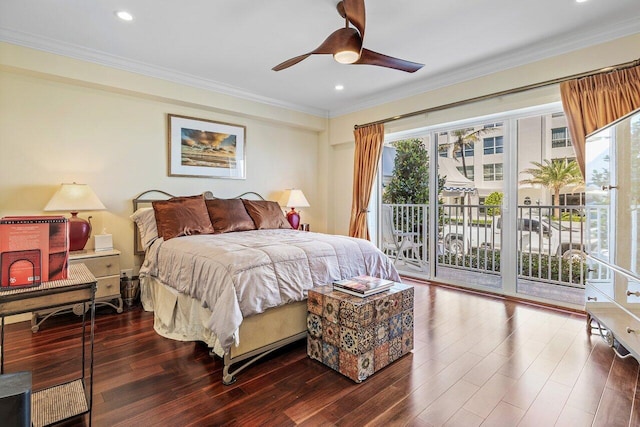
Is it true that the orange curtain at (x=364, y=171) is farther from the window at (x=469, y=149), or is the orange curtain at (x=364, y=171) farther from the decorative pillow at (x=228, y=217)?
the decorative pillow at (x=228, y=217)

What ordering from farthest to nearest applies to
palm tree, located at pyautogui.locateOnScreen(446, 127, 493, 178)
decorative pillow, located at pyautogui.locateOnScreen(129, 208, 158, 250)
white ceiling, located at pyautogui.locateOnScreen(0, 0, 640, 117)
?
palm tree, located at pyautogui.locateOnScreen(446, 127, 493, 178) < decorative pillow, located at pyautogui.locateOnScreen(129, 208, 158, 250) < white ceiling, located at pyautogui.locateOnScreen(0, 0, 640, 117)

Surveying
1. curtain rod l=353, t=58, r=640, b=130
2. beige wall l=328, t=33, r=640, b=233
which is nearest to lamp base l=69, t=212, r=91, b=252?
beige wall l=328, t=33, r=640, b=233

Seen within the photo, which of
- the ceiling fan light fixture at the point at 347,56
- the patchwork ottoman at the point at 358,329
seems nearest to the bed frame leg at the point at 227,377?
the patchwork ottoman at the point at 358,329

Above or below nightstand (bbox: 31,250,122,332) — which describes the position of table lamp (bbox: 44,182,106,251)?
above

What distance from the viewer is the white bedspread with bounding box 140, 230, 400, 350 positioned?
1.98 meters

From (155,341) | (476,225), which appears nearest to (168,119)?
(155,341)

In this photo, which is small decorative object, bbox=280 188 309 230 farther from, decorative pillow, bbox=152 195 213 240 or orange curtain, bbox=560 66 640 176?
orange curtain, bbox=560 66 640 176

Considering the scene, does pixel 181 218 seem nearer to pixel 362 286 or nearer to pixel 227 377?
pixel 227 377

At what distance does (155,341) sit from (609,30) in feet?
14.9

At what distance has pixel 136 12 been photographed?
255cm

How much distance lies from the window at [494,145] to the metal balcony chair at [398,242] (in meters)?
1.59

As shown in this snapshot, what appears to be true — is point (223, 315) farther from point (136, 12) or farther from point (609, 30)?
point (609, 30)

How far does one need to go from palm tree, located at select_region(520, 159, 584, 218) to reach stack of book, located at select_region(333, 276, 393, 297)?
2.62 m

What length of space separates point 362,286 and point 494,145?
2.91 metres
